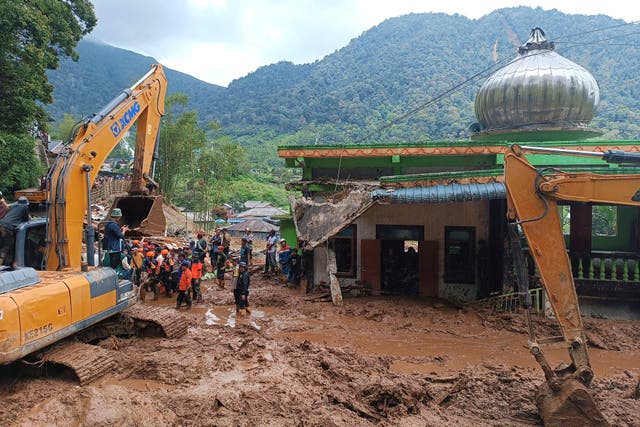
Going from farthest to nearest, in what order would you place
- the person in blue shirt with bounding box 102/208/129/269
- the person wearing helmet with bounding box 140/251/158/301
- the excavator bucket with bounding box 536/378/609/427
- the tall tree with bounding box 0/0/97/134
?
the tall tree with bounding box 0/0/97/134 < the person wearing helmet with bounding box 140/251/158/301 < the person in blue shirt with bounding box 102/208/129/269 < the excavator bucket with bounding box 536/378/609/427

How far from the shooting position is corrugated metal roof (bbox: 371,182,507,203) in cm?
1046

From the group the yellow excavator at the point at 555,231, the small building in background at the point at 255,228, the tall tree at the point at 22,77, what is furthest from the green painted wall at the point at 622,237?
the small building in background at the point at 255,228

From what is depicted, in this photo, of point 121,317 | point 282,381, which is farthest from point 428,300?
point 121,317

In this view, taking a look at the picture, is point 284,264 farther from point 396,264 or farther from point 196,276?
point 396,264

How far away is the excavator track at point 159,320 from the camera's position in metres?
8.87

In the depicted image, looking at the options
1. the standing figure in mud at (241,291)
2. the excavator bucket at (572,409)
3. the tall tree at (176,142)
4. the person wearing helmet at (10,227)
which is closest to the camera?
the excavator bucket at (572,409)

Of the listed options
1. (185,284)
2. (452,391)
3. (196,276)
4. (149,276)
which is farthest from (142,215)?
(452,391)

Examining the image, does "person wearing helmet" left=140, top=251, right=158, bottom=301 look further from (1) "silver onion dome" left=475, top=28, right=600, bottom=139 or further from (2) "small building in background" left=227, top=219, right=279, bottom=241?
(2) "small building in background" left=227, top=219, right=279, bottom=241

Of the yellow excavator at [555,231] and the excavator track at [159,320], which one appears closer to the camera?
the yellow excavator at [555,231]

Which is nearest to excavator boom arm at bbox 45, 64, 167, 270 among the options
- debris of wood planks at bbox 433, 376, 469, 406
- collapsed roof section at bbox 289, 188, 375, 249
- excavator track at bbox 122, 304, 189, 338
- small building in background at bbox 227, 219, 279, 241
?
excavator track at bbox 122, 304, 189, 338

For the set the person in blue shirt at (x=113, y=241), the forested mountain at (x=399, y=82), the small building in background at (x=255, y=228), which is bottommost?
the small building in background at (x=255, y=228)

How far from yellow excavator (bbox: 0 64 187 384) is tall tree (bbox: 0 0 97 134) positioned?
33.5 feet

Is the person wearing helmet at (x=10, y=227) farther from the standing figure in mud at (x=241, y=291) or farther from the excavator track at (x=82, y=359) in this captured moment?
the standing figure in mud at (x=241, y=291)

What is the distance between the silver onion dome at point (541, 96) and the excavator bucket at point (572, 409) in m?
10.9
